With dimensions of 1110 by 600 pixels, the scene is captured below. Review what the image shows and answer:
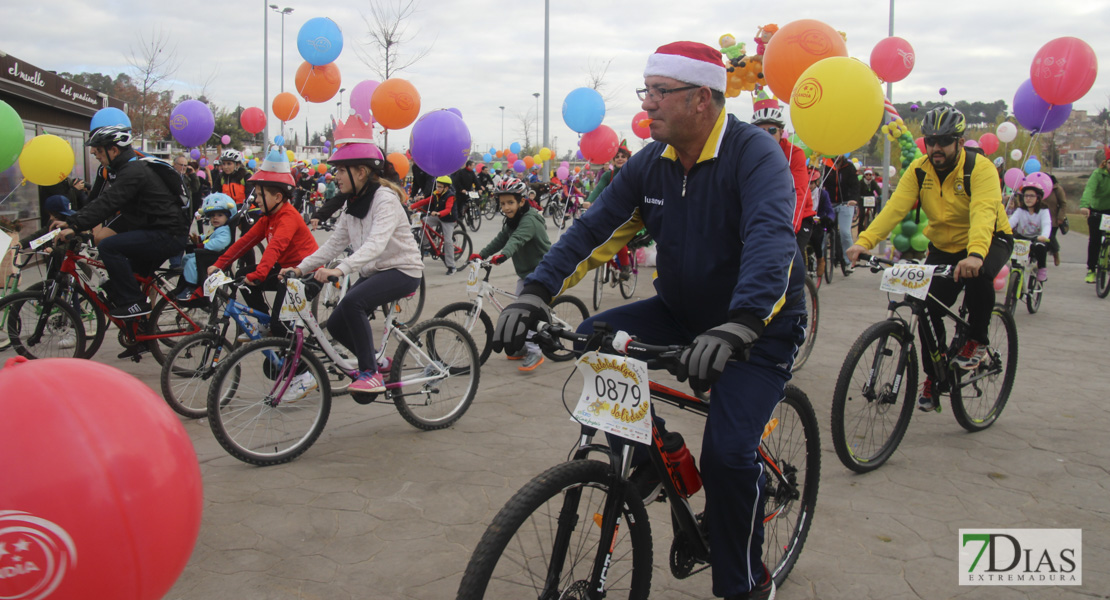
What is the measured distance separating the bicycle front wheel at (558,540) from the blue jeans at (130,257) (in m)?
5.43

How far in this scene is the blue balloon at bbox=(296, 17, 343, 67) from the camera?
11.6 meters

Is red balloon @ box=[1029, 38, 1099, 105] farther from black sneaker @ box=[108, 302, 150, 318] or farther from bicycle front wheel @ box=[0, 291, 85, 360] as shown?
bicycle front wheel @ box=[0, 291, 85, 360]

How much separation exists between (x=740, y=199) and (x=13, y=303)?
646cm

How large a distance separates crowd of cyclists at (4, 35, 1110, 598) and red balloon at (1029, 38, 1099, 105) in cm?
232

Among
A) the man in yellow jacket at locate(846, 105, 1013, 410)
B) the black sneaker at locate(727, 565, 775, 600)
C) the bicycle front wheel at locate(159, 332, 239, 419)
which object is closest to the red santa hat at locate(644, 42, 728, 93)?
the black sneaker at locate(727, 565, 775, 600)

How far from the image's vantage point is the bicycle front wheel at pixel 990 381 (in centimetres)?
501

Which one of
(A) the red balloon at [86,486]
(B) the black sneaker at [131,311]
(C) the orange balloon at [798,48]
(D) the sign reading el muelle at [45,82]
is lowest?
(B) the black sneaker at [131,311]

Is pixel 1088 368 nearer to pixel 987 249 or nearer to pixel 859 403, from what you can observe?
pixel 987 249

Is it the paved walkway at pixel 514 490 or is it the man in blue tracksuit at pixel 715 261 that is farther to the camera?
the paved walkway at pixel 514 490

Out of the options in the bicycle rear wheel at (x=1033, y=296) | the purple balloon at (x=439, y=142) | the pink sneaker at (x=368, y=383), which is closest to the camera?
the pink sneaker at (x=368, y=383)

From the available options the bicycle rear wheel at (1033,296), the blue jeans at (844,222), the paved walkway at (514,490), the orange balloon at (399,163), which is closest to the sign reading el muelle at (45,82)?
the orange balloon at (399,163)

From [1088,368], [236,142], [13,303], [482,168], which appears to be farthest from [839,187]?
[236,142]

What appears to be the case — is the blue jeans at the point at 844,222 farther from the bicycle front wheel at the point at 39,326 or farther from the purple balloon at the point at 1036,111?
the bicycle front wheel at the point at 39,326

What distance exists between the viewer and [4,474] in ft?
4.79
